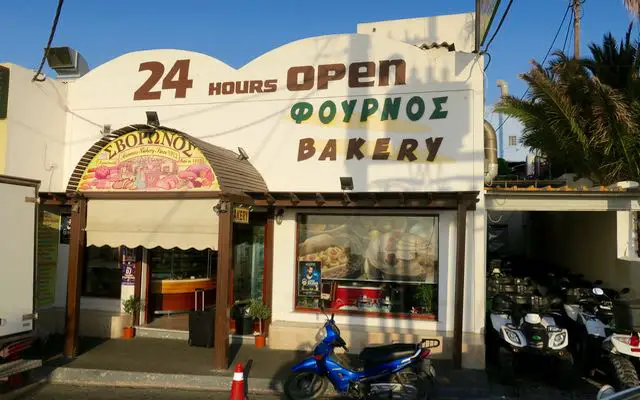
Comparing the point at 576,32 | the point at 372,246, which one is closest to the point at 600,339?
the point at 372,246

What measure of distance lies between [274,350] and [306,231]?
234cm

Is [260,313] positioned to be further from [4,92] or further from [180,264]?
[4,92]

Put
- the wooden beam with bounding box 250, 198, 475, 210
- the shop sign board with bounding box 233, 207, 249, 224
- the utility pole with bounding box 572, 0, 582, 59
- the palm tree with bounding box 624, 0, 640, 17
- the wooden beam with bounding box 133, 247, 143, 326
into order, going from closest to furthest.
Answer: the shop sign board with bounding box 233, 207, 249, 224 → the wooden beam with bounding box 250, 198, 475, 210 → the wooden beam with bounding box 133, 247, 143, 326 → the palm tree with bounding box 624, 0, 640, 17 → the utility pole with bounding box 572, 0, 582, 59

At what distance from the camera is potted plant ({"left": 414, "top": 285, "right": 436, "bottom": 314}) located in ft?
30.7

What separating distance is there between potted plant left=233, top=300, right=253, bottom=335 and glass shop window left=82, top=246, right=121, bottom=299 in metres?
2.77

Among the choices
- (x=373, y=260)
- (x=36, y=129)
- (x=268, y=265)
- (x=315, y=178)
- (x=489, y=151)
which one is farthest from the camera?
(x=36, y=129)

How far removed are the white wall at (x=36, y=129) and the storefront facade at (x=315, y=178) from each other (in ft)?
1.61

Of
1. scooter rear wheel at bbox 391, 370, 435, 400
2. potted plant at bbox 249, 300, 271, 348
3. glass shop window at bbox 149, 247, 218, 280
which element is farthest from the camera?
glass shop window at bbox 149, 247, 218, 280

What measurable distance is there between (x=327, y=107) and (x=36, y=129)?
→ 5988 mm

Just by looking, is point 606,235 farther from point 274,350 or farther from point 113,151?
point 113,151

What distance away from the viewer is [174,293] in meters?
12.0

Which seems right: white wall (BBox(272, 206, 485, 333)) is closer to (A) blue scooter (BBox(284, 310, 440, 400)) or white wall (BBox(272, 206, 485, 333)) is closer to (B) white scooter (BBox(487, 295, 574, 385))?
(B) white scooter (BBox(487, 295, 574, 385))

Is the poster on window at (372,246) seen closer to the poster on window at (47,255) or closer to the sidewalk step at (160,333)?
the sidewalk step at (160,333)

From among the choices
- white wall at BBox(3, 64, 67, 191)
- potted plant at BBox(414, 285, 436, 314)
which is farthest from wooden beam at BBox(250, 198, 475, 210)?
white wall at BBox(3, 64, 67, 191)
